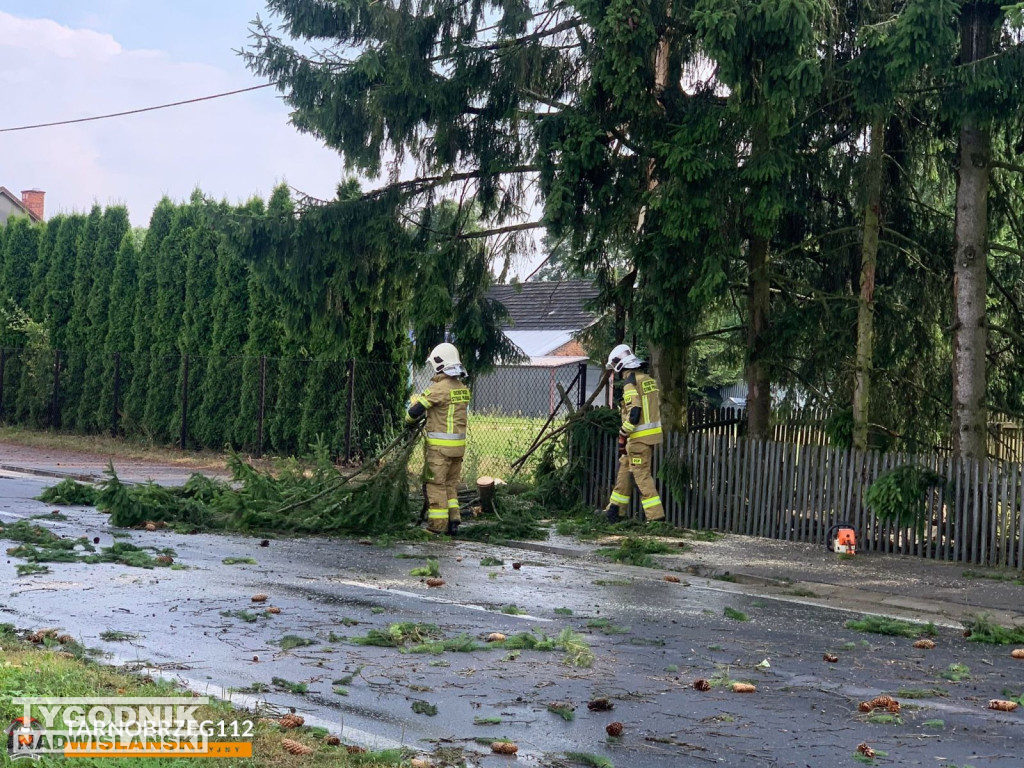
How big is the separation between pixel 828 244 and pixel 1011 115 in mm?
3634

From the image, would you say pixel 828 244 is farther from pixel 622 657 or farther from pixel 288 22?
pixel 622 657

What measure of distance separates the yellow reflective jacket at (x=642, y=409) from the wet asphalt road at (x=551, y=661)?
3577mm

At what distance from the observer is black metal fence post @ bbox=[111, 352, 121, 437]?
26.3 m

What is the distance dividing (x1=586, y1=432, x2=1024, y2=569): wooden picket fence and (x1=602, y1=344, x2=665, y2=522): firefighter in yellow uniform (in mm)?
421

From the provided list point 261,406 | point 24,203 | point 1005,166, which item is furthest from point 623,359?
point 24,203

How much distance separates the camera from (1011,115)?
38.6ft

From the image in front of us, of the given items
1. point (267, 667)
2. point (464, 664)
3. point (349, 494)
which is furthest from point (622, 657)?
Answer: point (349, 494)

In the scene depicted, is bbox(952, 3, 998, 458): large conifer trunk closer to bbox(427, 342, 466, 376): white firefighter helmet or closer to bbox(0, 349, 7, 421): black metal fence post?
bbox(427, 342, 466, 376): white firefighter helmet

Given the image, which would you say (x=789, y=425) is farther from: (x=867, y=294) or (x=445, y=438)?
(x=445, y=438)

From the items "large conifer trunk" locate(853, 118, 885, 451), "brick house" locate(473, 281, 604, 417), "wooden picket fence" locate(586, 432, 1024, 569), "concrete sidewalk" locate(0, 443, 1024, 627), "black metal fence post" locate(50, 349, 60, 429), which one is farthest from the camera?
"brick house" locate(473, 281, 604, 417)

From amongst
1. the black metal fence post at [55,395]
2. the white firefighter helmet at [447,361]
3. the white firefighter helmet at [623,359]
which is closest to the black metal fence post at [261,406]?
the black metal fence post at [55,395]

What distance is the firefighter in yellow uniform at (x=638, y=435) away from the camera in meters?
14.0

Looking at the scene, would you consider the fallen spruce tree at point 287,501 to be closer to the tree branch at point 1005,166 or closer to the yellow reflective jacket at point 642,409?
the yellow reflective jacket at point 642,409

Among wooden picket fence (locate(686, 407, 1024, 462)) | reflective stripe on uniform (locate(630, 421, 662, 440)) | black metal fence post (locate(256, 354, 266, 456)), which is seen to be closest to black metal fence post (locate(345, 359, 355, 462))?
black metal fence post (locate(256, 354, 266, 456))
